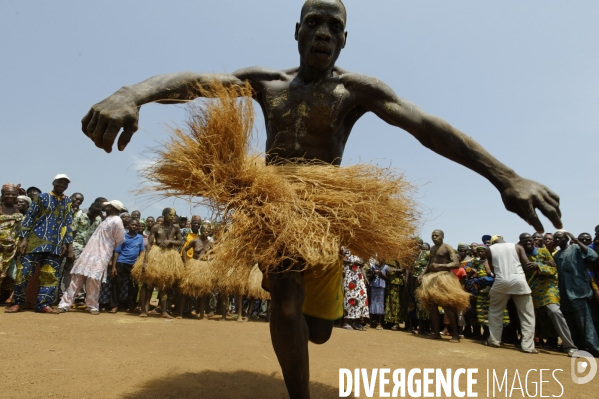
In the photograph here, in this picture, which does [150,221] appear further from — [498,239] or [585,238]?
[585,238]

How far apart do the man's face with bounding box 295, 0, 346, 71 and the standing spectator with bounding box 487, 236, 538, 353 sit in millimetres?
6416

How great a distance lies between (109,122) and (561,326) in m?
7.95

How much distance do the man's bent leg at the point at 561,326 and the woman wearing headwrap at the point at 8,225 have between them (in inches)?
390

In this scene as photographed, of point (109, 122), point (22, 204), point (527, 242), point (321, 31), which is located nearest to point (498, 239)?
point (527, 242)

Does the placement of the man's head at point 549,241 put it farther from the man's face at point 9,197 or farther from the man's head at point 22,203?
the man's head at point 22,203

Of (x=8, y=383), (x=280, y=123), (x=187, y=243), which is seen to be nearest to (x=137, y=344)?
(x=8, y=383)

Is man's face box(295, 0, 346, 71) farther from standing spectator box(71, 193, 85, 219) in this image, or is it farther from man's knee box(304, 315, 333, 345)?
standing spectator box(71, 193, 85, 219)

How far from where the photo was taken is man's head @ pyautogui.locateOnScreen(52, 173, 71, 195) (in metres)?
7.05

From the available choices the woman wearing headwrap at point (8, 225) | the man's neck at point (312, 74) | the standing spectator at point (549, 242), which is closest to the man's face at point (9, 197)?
the woman wearing headwrap at point (8, 225)

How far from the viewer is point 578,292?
24.2 feet

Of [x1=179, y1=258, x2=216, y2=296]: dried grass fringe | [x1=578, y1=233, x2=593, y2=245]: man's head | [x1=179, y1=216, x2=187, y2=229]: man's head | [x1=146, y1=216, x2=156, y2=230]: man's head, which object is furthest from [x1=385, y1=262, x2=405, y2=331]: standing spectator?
[x1=146, y1=216, x2=156, y2=230]: man's head

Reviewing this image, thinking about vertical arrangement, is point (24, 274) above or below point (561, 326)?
above

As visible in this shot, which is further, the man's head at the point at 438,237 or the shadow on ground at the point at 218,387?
the man's head at the point at 438,237

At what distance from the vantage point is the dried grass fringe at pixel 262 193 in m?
2.21
